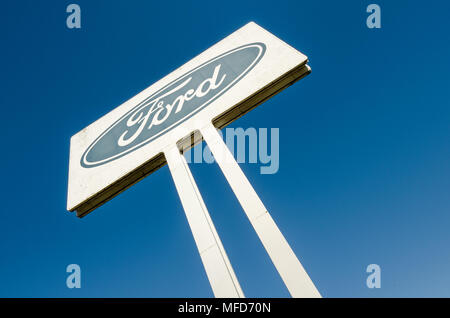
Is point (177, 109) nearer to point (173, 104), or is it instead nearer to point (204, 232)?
point (173, 104)

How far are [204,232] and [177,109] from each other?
264 centimetres

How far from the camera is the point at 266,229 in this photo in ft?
10.9

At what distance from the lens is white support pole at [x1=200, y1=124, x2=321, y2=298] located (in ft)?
9.48

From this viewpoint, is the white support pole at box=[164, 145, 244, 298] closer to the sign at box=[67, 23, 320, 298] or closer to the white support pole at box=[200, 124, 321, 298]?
the sign at box=[67, 23, 320, 298]

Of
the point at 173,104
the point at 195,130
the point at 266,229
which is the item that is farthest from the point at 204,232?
the point at 173,104

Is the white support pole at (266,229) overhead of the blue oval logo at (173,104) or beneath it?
beneath

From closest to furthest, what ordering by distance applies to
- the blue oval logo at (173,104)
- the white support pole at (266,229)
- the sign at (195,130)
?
1. the white support pole at (266,229)
2. the sign at (195,130)
3. the blue oval logo at (173,104)

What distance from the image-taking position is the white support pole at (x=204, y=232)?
10.5 feet

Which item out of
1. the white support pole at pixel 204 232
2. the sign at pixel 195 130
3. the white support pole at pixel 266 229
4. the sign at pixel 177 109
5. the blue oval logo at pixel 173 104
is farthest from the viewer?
the blue oval logo at pixel 173 104

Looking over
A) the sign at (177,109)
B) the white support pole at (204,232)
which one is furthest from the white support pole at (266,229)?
the sign at (177,109)

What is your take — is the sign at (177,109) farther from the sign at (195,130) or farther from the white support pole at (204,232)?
the white support pole at (204,232)

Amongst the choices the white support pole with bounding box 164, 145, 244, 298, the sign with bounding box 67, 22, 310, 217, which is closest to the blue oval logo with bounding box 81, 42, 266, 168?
the sign with bounding box 67, 22, 310, 217

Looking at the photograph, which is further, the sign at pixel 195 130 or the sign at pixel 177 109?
the sign at pixel 177 109
